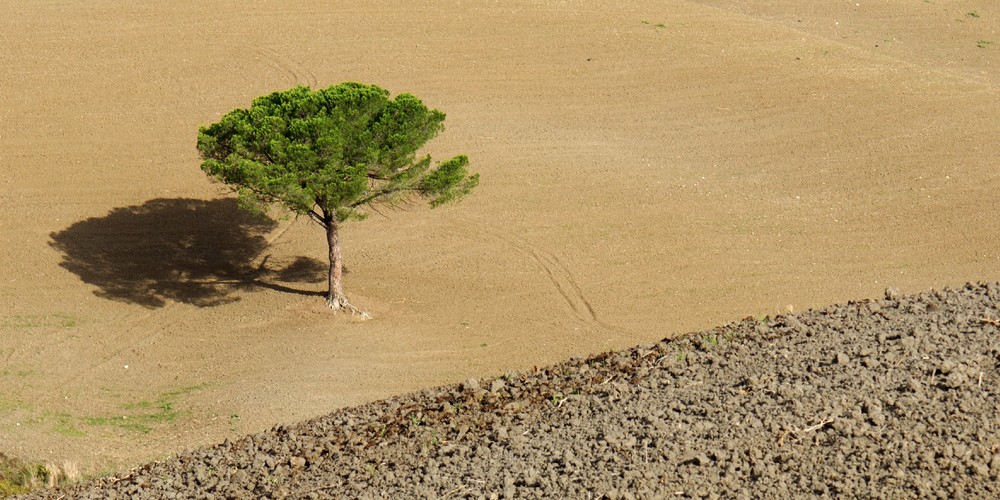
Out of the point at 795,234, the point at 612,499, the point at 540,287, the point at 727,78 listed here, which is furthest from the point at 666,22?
the point at 612,499

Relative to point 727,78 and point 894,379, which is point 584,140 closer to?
point 727,78

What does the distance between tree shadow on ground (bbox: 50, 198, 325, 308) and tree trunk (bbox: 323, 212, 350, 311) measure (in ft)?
3.00

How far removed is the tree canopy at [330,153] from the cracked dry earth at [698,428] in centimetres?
587

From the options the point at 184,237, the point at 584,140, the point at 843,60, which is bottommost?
the point at 184,237

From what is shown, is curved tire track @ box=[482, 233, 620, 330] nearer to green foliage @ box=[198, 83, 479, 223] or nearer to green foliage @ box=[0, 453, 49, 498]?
green foliage @ box=[198, 83, 479, 223]

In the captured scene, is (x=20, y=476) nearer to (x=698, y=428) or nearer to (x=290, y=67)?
(x=698, y=428)

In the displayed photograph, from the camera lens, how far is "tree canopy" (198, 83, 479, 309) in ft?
51.6

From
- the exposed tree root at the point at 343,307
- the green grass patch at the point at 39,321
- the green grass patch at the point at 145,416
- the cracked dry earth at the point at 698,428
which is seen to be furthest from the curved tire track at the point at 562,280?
the cracked dry earth at the point at 698,428

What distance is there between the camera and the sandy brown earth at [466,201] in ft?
53.5

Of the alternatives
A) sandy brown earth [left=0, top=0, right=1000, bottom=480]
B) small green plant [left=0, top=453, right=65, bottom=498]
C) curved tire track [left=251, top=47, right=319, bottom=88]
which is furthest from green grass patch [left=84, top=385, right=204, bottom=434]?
curved tire track [left=251, top=47, right=319, bottom=88]

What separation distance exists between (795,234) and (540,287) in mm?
4880

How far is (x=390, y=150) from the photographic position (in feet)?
53.5

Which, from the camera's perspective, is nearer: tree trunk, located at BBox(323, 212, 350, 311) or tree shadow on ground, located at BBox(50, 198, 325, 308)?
tree trunk, located at BBox(323, 212, 350, 311)

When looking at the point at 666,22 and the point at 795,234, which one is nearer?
the point at 795,234
